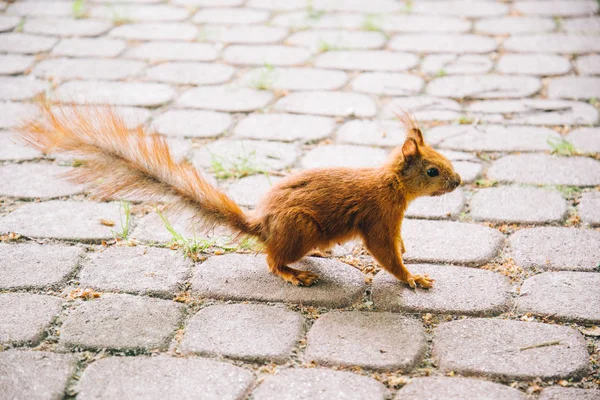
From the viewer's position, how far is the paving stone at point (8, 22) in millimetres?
5246

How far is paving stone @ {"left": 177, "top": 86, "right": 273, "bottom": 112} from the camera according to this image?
4.09 m

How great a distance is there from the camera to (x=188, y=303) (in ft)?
8.11

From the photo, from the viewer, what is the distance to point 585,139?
11.9 ft

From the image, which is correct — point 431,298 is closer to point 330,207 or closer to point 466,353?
point 466,353

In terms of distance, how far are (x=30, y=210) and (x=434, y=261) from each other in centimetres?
180

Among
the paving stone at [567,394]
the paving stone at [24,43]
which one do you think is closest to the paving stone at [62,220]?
the paving stone at [567,394]

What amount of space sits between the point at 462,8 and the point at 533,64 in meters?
1.31

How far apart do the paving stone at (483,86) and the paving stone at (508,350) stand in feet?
7.12

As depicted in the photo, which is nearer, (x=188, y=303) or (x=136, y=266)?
(x=188, y=303)

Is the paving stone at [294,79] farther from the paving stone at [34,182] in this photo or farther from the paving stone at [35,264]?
the paving stone at [35,264]

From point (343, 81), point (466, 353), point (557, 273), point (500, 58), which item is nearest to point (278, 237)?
point (466, 353)

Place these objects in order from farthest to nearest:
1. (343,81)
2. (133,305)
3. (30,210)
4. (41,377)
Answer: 1. (343,81)
2. (30,210)
3. (133,305)
4. (41,377)

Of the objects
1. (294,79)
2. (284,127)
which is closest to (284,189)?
(284,127)

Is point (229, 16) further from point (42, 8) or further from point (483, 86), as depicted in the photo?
point (483, 86)
